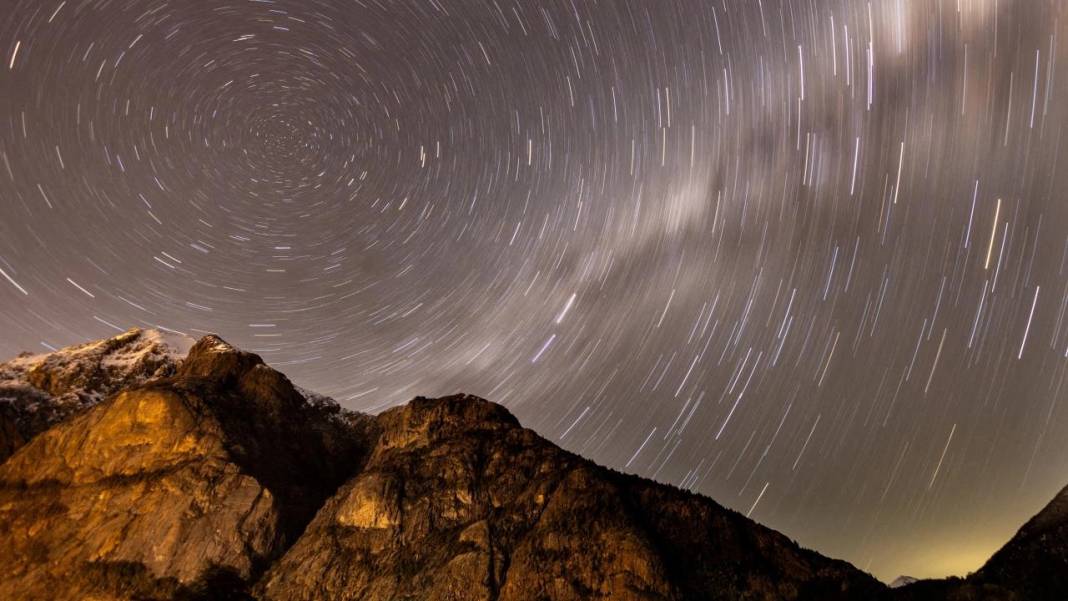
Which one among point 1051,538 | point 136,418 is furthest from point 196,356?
point 1051,538

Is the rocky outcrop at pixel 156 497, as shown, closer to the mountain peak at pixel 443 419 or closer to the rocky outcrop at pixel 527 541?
the rocky outcrop at pixel 527 541

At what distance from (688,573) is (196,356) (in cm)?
5237

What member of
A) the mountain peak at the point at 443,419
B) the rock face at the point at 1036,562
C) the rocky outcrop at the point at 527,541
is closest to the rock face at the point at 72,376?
the mountain peak at the point at 443,419

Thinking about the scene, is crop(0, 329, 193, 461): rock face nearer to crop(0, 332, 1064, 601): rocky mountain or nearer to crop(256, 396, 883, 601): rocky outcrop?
crop(0, 332, 1064, 601): rocky mountain

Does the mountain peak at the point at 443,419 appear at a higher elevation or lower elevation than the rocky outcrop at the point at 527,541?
higher

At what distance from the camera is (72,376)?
5928 centimetres

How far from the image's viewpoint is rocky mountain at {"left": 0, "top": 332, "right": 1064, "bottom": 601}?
1470 inches

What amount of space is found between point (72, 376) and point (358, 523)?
1556 inches

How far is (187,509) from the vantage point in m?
41.3

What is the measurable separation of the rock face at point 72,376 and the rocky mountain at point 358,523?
193 centimetres

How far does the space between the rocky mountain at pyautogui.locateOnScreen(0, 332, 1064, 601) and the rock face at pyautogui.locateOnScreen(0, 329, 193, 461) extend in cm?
193

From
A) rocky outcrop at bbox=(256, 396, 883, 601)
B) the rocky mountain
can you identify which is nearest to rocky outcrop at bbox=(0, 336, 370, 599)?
the rocky mountain

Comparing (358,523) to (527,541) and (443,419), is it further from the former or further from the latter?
(443,419)

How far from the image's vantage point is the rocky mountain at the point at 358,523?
3734cm
